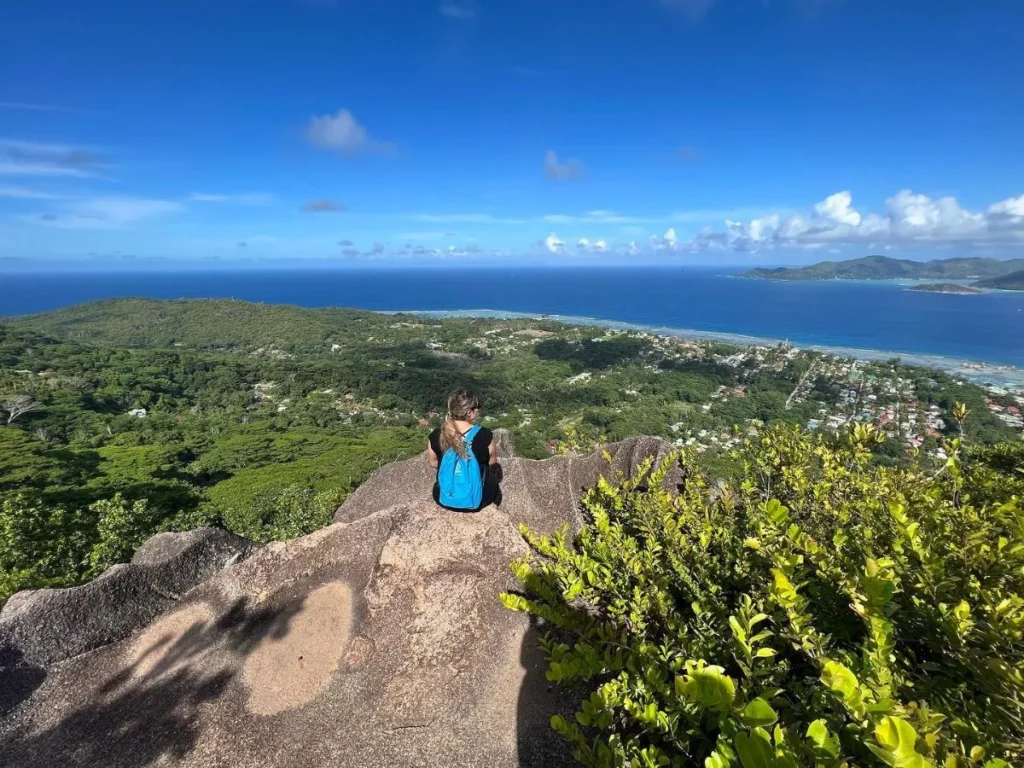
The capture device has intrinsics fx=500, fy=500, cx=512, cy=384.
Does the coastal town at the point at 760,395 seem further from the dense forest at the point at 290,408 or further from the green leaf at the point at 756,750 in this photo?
the green leaf at the point at 756,750

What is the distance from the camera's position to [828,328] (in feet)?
400

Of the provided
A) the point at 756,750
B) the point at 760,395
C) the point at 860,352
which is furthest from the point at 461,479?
the point at 860,352

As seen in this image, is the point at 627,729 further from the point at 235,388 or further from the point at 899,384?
the point at 235,388

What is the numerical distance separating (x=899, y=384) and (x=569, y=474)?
2790 inches

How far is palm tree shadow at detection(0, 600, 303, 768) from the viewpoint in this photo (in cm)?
445

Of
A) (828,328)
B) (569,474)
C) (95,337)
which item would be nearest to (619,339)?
(828,328)

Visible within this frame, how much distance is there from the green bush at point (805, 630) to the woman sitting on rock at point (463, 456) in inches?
48.3

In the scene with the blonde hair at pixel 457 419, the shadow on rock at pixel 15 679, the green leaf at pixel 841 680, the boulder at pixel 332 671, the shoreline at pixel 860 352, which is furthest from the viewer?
the shoreline at pixel 860 352

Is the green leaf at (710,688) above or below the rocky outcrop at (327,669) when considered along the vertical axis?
above

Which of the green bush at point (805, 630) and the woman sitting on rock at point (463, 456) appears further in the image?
the woman sitting on rock at point (463, 456)

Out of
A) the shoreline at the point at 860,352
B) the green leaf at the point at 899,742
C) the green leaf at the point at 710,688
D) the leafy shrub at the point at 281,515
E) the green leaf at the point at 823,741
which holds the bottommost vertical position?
the shoreline at the point at 860,352

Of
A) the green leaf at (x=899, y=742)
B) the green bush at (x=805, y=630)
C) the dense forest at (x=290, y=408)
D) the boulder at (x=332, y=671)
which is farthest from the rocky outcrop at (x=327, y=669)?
the dense forest at (x=290, y=408)

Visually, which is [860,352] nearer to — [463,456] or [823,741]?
[463,456]

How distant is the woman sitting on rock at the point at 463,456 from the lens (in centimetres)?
563
